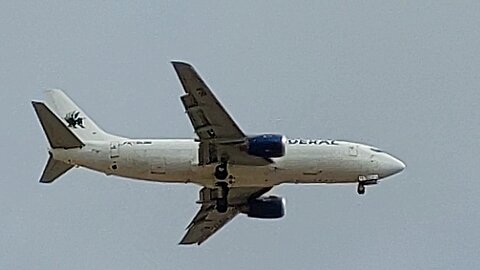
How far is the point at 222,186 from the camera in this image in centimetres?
10288

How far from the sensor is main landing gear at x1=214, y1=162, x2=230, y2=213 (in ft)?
333

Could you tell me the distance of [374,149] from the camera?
105m

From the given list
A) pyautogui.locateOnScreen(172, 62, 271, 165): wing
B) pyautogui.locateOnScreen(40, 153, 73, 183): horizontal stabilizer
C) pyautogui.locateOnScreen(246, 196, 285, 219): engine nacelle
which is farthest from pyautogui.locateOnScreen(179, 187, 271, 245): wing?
pyautogui.locateOnScreen(40, 153, 73, 183): horizontal stabilizer

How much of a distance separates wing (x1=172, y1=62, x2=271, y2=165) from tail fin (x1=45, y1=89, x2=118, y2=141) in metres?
8.75

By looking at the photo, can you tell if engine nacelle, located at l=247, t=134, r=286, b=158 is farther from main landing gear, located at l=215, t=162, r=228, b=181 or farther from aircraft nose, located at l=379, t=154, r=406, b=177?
aircraft nose, located at l=379, t=154, r=406, b=177

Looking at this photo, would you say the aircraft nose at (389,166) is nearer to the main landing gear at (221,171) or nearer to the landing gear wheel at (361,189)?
the landing gear wheel at (361,189)

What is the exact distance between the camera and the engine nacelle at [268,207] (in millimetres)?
110000

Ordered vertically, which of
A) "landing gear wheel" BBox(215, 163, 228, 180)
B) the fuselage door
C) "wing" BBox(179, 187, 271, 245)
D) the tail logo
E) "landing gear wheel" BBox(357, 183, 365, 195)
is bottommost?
"wing" BBox(179, 187, 271, 245)

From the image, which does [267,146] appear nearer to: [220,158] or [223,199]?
[220,158]

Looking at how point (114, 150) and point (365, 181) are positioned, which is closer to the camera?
point (114, 150)

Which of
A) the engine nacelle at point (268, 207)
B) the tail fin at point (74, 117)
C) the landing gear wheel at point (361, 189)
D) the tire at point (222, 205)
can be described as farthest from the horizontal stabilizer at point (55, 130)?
the landing gear wheel at point (361, 189)

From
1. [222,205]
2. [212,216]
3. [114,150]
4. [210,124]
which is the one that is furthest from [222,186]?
[212,216]

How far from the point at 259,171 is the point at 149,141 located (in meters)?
8.15

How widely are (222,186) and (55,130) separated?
12.4 metres
